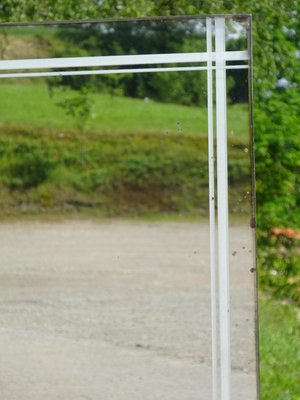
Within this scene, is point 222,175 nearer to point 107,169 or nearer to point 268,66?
point 268,66

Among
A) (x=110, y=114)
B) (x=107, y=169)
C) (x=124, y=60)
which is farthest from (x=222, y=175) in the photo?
(x=107, y=169)

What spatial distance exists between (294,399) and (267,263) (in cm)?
73

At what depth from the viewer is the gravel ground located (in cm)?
567

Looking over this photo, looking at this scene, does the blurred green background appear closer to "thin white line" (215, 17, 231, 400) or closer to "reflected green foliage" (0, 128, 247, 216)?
"reflected green foliage" (0, 128, 247, 216)

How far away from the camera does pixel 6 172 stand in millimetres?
6176

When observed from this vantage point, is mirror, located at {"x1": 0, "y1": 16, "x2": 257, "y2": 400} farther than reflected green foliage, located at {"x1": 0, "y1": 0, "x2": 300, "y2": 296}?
Yes

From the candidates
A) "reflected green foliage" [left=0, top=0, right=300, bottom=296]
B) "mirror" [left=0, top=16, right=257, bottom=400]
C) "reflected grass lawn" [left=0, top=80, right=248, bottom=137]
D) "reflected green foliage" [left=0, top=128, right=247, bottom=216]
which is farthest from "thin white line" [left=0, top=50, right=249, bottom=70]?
"reflected green foliage" [left=0, top=128, right=247, bottom=216]

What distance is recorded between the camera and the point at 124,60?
462 cm

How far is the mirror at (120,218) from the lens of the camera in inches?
214

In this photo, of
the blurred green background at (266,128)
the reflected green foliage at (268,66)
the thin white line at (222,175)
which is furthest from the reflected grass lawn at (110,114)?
the thin white line at (222,175)

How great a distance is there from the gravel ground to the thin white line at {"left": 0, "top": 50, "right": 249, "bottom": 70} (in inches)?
48.6

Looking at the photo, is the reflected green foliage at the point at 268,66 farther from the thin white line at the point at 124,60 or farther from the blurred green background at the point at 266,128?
the thin white line at the point at 124,60

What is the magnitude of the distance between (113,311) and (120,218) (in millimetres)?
623

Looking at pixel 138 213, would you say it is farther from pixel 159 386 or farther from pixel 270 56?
pixel 270 56
